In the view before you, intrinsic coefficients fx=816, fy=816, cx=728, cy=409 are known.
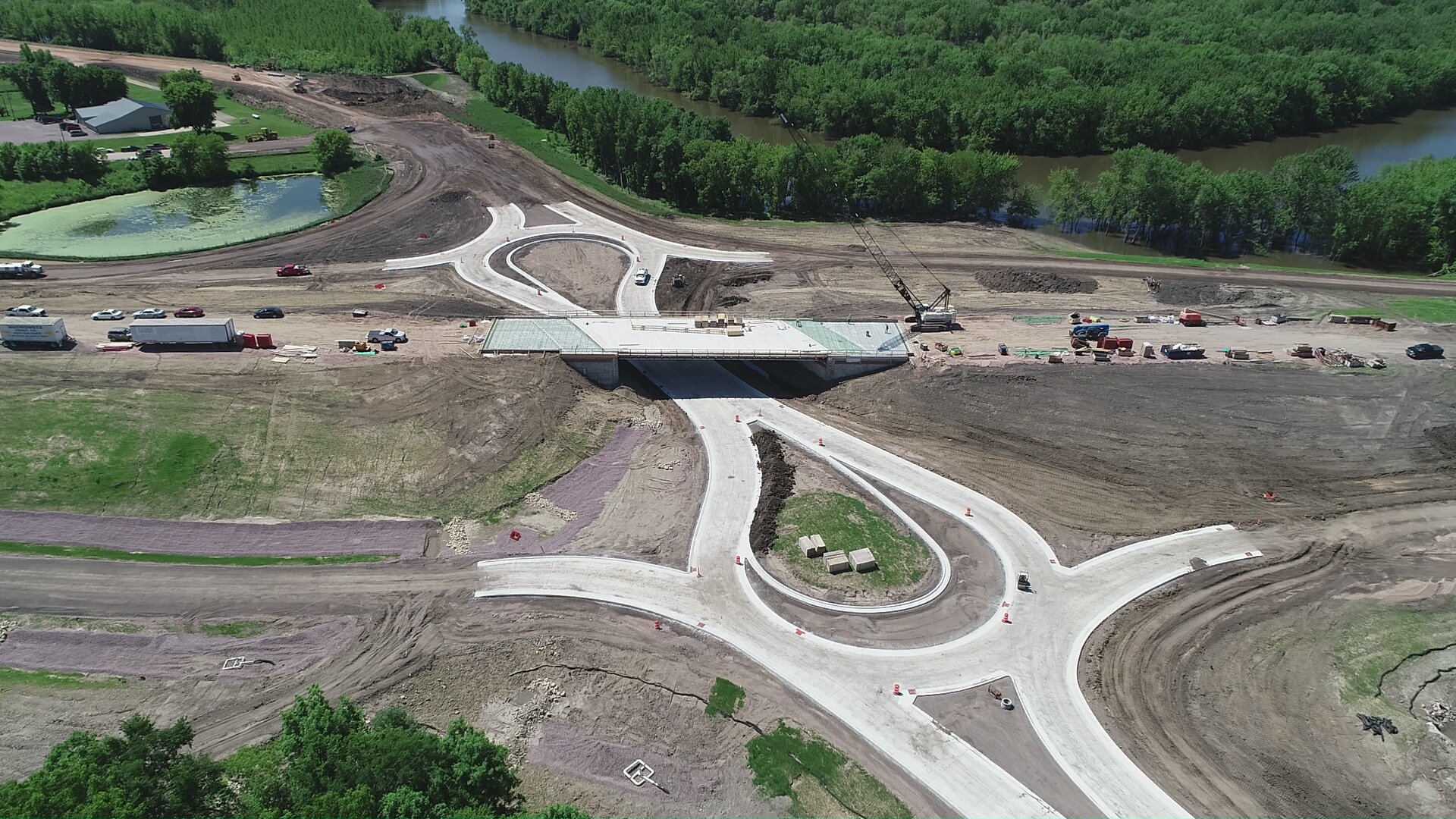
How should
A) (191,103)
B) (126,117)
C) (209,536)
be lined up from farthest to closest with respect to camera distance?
(191,103)
(126,117)
(209,536)

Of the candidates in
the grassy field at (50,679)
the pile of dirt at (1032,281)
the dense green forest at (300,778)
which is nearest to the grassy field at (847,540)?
the dense green forest at (300,778)

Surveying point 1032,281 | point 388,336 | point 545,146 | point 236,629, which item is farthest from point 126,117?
point 1032,281

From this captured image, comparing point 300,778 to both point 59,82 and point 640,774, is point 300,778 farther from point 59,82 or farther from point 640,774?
point 59,82

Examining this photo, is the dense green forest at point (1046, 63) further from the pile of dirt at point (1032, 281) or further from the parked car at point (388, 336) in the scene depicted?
the parked car at point (388, 336)

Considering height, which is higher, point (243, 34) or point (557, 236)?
point (243, 34)

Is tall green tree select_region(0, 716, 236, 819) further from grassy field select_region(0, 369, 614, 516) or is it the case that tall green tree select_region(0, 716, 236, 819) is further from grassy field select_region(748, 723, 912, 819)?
grassy field select_region(748, 723, 912, 819)

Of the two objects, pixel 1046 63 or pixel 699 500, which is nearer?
pixel 699 500

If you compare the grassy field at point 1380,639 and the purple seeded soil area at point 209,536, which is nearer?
the grassy field at point 1380,639

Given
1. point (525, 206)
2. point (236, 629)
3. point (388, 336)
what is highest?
point (525, 206)
